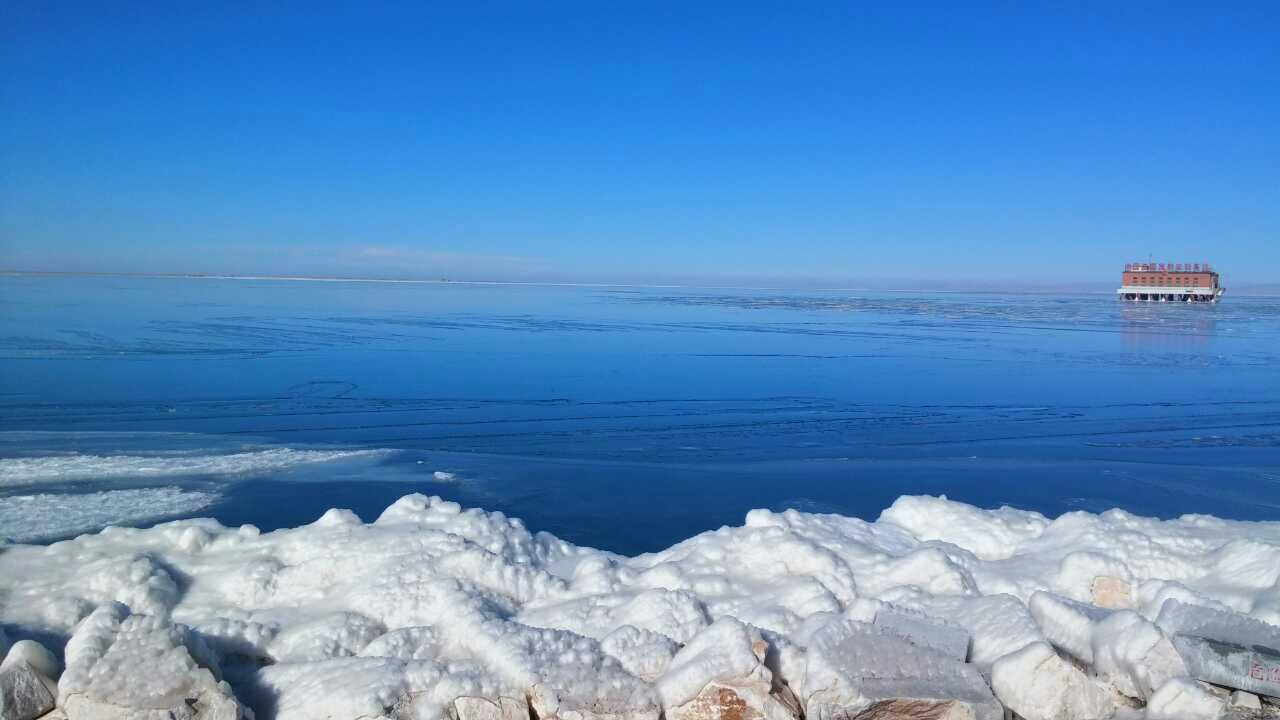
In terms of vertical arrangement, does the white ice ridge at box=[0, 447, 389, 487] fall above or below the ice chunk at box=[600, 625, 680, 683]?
below

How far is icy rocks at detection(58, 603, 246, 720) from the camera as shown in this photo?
3.52 metres

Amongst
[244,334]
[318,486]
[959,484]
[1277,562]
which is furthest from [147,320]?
[1277,562]

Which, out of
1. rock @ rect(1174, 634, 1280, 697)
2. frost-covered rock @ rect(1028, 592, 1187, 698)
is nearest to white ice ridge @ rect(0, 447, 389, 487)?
frost-covered rock @ rect(1028, 592, 1187, 698)

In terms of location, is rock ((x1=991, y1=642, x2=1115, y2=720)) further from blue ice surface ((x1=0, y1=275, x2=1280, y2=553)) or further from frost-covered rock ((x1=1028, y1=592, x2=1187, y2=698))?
blue ice surface ((x1=0, y1=275, x2=1280, y2=553))

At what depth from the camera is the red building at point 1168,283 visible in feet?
192

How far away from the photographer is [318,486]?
836 cm

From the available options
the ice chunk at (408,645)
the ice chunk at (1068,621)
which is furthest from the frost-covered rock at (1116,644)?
the ice chunk at (408,645)

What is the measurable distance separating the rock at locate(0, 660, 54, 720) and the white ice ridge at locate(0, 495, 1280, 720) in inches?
4.7

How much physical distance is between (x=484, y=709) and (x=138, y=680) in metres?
1.43

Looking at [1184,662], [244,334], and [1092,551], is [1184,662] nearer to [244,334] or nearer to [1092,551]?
[1092,551]

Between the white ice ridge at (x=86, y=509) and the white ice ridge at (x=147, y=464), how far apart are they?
578mm

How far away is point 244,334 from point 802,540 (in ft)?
65.5

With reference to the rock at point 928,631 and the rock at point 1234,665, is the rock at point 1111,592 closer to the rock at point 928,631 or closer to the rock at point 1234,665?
the rock at point 1234,665

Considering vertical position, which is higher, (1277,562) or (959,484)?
(1277,562)
